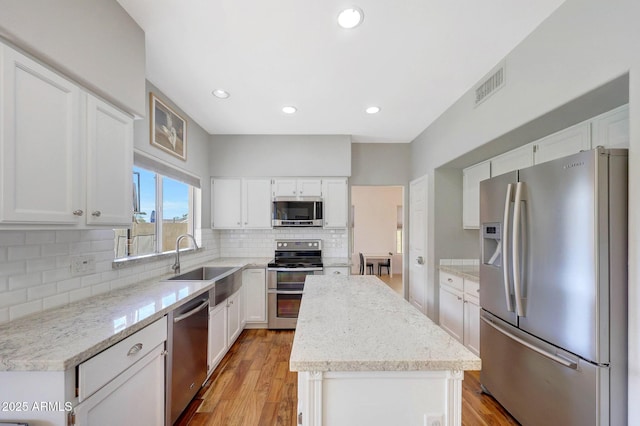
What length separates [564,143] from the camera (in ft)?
6.15

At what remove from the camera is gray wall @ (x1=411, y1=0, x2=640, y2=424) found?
1191 millimetres

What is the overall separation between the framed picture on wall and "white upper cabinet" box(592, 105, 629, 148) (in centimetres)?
338

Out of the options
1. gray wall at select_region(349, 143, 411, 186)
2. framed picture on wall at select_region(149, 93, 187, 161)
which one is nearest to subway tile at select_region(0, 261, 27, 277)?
framed picture on wall at select_region(149, 93, 187, 161)

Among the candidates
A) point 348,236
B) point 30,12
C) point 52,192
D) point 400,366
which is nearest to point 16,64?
point 30,12

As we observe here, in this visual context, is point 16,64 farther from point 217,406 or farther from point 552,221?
point 552,221

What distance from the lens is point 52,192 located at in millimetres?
1216

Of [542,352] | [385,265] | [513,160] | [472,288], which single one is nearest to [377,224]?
[385,265]

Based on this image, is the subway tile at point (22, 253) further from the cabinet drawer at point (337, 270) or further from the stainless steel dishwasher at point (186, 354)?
the cabinet drawer at point (337, 270)

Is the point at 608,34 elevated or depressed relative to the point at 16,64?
elevated

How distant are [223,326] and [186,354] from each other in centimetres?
80

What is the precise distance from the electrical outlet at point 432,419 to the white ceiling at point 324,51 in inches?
81.9

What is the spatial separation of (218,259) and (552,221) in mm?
3840

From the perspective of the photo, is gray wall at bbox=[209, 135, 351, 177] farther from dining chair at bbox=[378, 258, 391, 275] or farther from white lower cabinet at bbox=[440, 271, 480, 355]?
dining chair at bbox=[378, 258, 391, 275]

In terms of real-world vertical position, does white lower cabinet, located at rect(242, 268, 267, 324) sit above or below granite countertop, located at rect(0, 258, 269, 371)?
below
